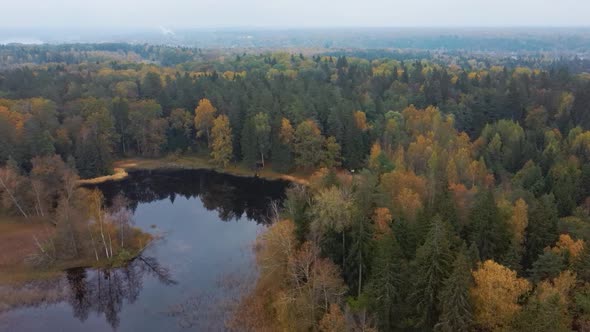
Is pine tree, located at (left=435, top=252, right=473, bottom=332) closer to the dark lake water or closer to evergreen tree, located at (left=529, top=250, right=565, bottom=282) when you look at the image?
evergreen tree, located at (left=529, top=250, right=565, bottom=282)

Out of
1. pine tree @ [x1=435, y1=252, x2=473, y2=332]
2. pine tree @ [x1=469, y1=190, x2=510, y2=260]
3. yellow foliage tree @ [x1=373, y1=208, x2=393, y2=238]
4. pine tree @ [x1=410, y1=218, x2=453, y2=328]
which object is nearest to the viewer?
pine tree @ [x1=435, y1=252, x2=473, y2=332]

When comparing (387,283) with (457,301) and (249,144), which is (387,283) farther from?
(249,144)

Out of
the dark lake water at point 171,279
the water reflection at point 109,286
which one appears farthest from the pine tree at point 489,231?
the water reflection at point 109,286

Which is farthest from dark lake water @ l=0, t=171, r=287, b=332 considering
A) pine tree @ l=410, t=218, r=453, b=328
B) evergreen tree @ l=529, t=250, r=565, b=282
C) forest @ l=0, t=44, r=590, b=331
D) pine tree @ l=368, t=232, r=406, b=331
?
evergreen tree @ l=529, t=250, r=565, b=282

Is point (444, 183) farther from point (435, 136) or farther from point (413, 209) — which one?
point (435, 136)

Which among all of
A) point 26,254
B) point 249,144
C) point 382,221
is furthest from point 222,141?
point 382,221

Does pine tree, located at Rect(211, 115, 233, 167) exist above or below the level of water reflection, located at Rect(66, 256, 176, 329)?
above

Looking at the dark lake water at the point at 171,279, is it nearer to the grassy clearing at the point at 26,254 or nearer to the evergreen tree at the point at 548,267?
the grassy clearing at the point at 26,254
